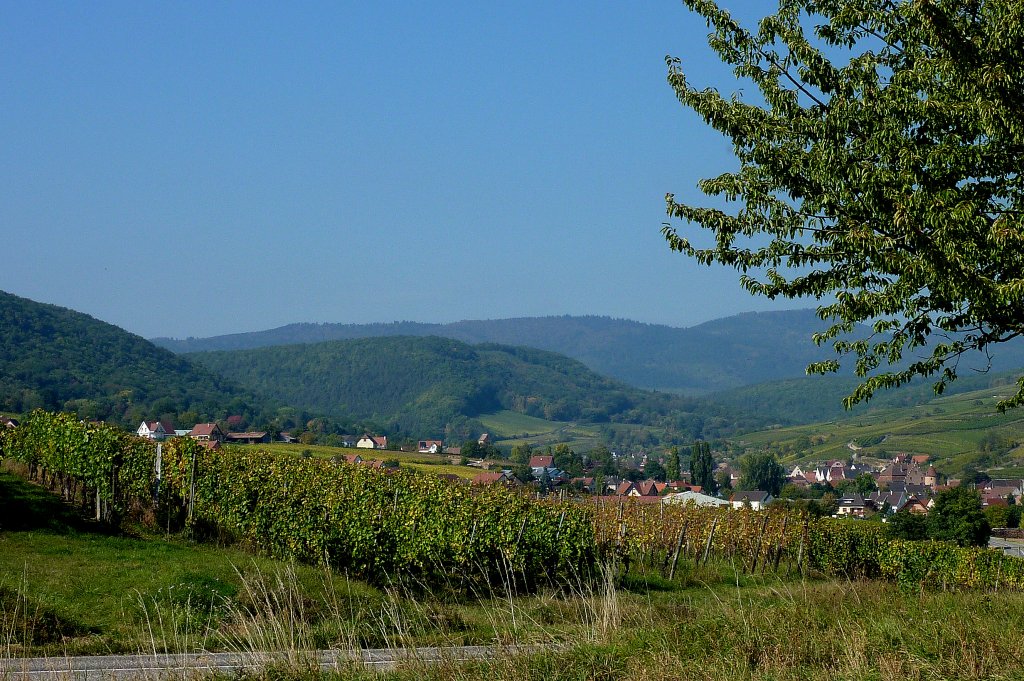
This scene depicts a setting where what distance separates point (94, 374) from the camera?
15212 cm

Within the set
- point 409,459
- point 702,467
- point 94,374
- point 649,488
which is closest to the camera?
point 409,459

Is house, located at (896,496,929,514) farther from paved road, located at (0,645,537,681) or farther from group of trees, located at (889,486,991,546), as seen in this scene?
paved road, located at (0,645,537,681)

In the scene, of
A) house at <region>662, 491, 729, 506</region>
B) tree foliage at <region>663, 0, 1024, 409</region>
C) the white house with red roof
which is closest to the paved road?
tree foliage at <region>663, 0, 1024, 409</region>

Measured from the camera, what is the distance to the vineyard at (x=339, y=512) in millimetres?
21203

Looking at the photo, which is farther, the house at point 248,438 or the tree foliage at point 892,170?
the house at point 248,438

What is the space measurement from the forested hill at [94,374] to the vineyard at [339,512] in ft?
304

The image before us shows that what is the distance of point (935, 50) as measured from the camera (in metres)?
10.2

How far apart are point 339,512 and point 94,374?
472 ft

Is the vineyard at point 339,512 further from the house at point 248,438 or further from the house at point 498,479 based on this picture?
the house at point 248,438

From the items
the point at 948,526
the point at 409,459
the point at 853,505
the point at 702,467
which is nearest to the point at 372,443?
the point at 409,459

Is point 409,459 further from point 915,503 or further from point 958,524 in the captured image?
point 958,524

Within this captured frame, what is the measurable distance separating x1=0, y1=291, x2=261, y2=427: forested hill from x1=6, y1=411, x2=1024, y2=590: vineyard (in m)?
92.6

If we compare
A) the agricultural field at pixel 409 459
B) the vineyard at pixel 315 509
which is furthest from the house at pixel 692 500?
the agricultural field at pixel 409 459

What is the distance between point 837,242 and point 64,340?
6571 inches
